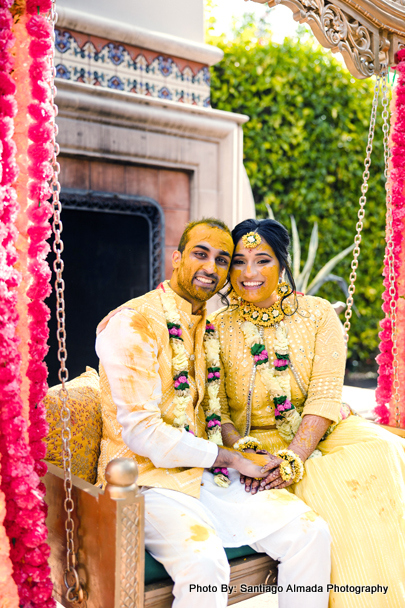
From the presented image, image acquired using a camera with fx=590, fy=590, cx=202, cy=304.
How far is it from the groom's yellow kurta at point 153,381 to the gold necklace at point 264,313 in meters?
0.33

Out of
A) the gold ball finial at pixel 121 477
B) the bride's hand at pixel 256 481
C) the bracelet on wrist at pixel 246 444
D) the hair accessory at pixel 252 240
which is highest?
the hair accessory at pixel 252 240

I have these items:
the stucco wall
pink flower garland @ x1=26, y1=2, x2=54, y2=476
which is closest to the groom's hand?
pink flower garland @ x1=26, y1=2, x2=54, y2=476

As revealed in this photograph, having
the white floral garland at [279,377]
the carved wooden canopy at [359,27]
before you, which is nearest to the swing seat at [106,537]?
the white floral garland at [279,377]

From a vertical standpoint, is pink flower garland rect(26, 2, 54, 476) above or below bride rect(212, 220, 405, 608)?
above

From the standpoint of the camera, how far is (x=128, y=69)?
17.8 ft

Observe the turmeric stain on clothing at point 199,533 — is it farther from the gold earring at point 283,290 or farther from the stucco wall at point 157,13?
the stucco wall at point 157,13

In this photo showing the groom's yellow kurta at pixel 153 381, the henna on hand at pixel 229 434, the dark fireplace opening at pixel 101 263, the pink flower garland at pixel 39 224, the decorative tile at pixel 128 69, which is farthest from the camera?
the dark fireplace opening at pixel 101 263

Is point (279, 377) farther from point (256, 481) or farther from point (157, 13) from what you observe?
point (157, 13)

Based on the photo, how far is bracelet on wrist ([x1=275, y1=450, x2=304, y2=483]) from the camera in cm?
284

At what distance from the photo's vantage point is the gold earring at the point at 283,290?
3432mm

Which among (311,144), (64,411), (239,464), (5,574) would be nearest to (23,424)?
(64,411)

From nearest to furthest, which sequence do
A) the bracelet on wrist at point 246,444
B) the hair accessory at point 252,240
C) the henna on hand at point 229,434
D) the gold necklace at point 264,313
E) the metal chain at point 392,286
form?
the bracelet on wrist at point 246,444, the henna on hand at point 229,434, the hair accessory at point 252,240, the gold necklace at point 264,313, the metal chain at point 392,286

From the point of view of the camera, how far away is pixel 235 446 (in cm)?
301

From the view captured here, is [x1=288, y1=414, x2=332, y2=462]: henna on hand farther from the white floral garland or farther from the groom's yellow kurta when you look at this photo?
the groom's yellow kurta
